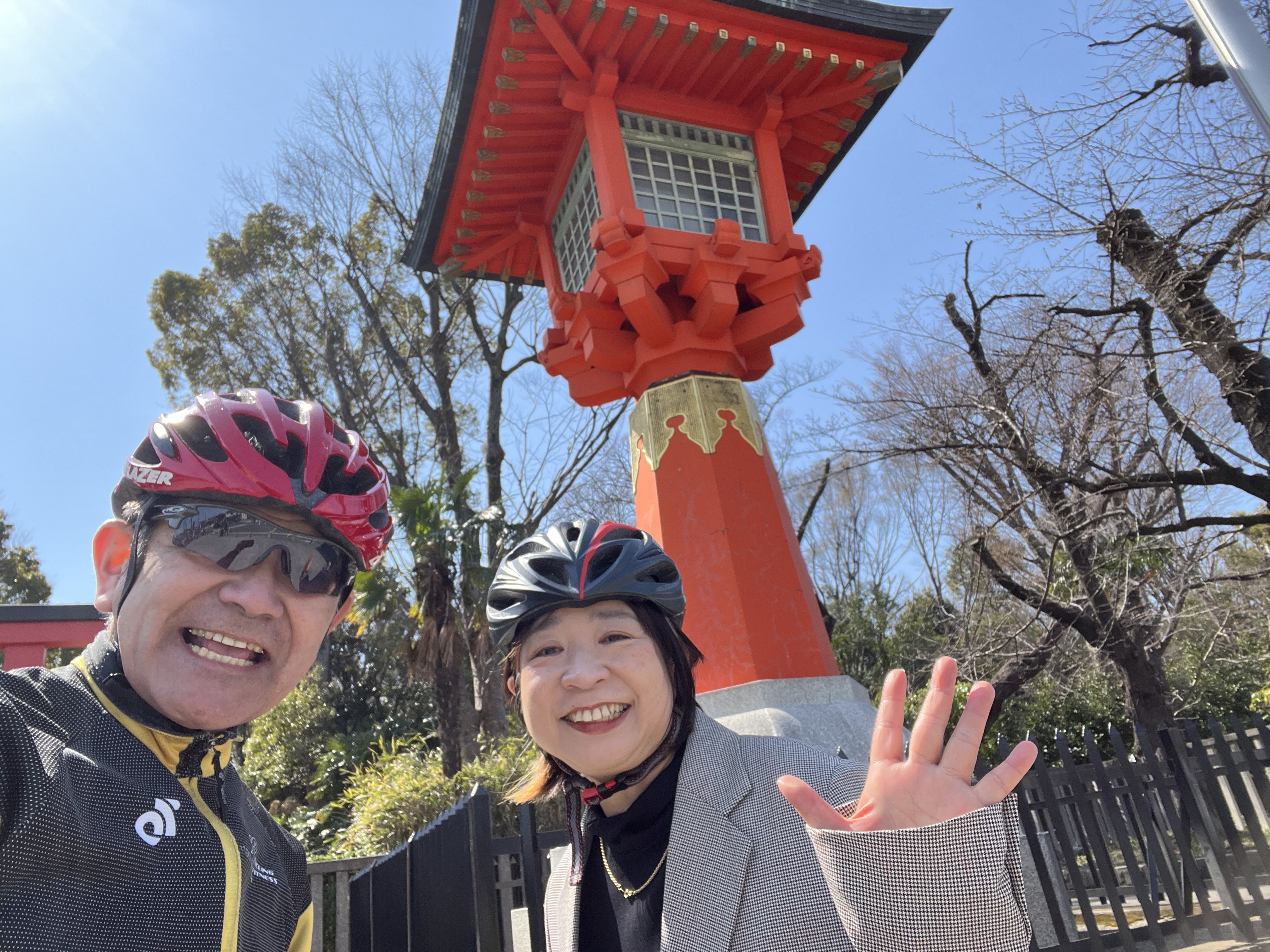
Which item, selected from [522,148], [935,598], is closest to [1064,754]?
[522,148]

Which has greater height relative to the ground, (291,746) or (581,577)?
(291,746)

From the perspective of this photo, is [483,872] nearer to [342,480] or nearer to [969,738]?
[342,480]

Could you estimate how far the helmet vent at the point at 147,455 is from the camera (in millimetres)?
1747

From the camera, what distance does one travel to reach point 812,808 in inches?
49.9

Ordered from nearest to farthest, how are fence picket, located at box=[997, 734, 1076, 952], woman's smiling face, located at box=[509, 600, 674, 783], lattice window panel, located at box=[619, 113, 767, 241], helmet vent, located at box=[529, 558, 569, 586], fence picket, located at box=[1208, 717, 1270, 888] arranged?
woman's smiling face, located at box=[509, 600, 674, 783] → helmet vent, located at box=[529, 558, 569, 586] → fence picket, located at box=[997, 734, 1076, 952] → fence picket, located at box=[1208, 717, 1270, 888] → lattice window panel, located at box=[619, 113, 767, 241]

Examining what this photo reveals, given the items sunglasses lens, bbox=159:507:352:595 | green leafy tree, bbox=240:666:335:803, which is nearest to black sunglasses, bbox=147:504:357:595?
sunglasses lens, bbox=159:507:352:595

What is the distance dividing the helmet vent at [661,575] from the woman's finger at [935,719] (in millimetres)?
862

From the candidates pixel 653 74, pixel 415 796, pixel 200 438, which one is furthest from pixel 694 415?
pixel 415 796

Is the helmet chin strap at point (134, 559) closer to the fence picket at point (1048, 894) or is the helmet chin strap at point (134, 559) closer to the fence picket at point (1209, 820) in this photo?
the fence picket at point (1048, 894)

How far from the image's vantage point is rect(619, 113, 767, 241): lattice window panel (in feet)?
22.5

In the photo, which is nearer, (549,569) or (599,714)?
(599,714)

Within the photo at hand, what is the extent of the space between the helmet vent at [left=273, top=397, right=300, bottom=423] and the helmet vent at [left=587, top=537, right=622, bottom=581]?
0.86 m

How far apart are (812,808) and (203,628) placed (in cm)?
132

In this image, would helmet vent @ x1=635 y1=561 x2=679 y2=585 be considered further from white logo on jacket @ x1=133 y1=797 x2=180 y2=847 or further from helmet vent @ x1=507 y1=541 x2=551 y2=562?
white logo on jacket @ x1=133 y1=797 x2=180 y2=847
